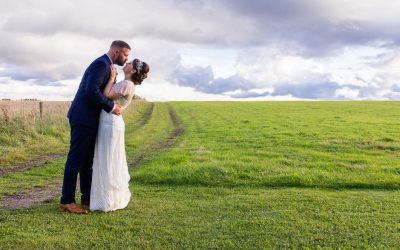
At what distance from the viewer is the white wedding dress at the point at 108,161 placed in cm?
823

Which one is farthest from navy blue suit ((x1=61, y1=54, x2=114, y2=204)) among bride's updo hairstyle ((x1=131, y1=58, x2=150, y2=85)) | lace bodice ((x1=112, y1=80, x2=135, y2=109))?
bride's updo hairstyle ((x1=131, y1=58, x2=150, y2=85))

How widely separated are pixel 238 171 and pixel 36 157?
7591mm

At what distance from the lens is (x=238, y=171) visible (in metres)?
12.2

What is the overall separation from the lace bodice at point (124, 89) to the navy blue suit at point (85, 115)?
0.78 feet

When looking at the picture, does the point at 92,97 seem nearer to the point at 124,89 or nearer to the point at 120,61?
the point at 124,89

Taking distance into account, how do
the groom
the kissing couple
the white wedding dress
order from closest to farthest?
the groom → the kissing couple → the white wedding dress

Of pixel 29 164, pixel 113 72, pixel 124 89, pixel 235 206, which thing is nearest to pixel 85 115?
pixel 124 89

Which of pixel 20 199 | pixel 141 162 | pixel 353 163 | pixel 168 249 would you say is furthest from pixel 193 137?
pixel 168 249

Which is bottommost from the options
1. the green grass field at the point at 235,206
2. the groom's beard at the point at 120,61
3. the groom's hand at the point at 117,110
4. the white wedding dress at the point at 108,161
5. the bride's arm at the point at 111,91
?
the green grass field at the point at 235,206

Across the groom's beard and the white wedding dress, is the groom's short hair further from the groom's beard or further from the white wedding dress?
the white wedding dress

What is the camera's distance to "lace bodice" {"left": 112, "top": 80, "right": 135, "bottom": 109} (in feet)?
27.0

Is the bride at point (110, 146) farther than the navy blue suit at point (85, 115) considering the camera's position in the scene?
Yes

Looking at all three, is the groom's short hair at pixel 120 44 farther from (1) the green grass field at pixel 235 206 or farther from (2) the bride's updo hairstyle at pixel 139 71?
(1) the green grass field at pixel 235 206

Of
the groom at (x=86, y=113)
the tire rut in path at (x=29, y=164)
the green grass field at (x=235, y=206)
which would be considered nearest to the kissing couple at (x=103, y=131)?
the groom at (x=86, y=113)
